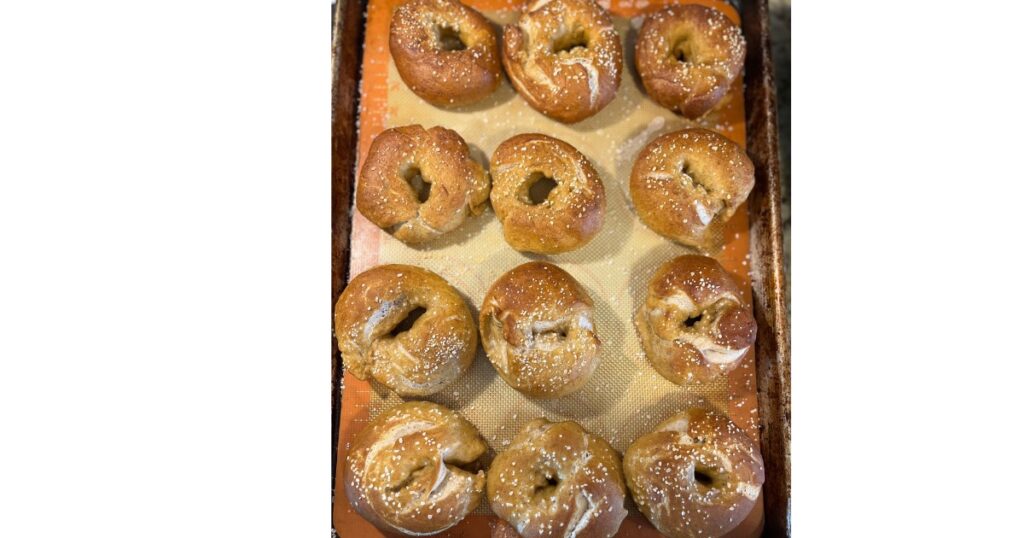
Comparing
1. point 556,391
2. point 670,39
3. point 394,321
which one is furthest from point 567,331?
point 670,39

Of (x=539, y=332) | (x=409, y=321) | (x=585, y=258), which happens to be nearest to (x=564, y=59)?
(x=585, y=258)

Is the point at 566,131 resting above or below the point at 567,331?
above

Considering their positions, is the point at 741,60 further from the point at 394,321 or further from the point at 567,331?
the point at 394,321

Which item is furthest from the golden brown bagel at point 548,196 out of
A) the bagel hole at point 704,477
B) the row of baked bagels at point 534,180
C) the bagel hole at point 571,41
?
the bagel hole at point 704,477

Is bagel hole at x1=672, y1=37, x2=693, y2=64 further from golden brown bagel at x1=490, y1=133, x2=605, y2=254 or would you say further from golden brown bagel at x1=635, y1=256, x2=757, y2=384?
golden brown bagel at x1=635, y1=256, x2=757, y2=384

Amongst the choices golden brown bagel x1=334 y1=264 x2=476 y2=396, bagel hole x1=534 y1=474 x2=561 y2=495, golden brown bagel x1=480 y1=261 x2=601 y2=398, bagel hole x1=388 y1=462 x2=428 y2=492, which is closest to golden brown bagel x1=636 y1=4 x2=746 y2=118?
golden brown bagel x1=480 y1=261 x2=601 y2=398

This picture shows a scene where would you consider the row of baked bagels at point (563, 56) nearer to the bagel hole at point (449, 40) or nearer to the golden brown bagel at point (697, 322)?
the bagel hole at point (449, 40)
